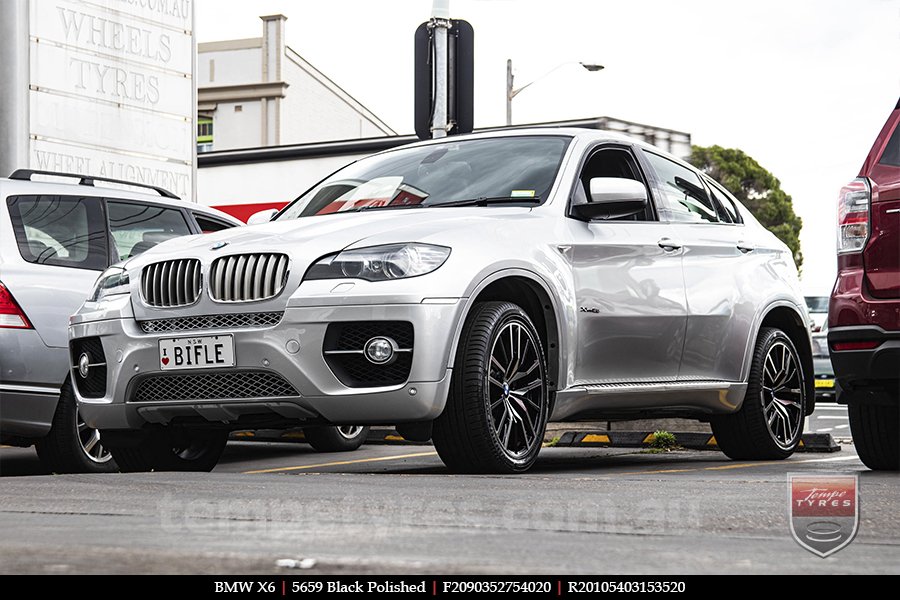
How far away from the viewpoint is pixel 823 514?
370cm

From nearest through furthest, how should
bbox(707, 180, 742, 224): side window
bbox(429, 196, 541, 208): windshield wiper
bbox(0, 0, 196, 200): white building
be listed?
bbox(429, 196, 541, 208): windshield wiper → bbox(707, 180, 742, 224): side window → bbox(0, 0, 196, 200): white building

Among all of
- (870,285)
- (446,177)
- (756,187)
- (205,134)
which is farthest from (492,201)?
(756,187)

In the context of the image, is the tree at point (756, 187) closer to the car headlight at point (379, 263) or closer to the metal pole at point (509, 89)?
the metal pole at point (509, 89)

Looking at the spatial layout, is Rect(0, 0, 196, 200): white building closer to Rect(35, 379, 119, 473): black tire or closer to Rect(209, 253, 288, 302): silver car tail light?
Rect(35, 379, 119, 473): black tire

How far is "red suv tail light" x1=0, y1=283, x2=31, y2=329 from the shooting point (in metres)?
7.07

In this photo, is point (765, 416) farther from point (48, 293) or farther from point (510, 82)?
point (510, 82)

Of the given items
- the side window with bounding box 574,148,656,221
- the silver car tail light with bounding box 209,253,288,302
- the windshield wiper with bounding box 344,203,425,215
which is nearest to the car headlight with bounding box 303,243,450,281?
the silver car tail light with bounding box 209,253,288,302

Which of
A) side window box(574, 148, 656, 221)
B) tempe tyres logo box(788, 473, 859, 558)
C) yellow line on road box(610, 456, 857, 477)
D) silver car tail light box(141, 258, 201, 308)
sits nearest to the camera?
tempe tyres logo box(788, 473, 859, 558)

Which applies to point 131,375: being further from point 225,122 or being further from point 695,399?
point 225,122

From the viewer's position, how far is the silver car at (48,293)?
280 inches

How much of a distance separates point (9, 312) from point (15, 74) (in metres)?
7.61

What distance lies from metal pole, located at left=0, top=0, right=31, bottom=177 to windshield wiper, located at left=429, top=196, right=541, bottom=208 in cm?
849

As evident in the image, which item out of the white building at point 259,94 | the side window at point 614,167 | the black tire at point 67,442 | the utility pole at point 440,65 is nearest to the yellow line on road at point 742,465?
the side window at point 614,167

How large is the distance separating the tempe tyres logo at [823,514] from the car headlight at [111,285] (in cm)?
309
